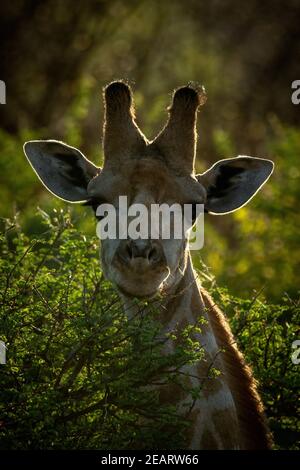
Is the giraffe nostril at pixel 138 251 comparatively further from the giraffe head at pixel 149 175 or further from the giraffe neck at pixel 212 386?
the giraffe neck at pixel 212 386

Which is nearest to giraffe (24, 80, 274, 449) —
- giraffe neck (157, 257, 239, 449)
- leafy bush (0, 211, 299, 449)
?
giraffe neck (157, 257, 239, 449)

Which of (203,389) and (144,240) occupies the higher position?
(144,240)

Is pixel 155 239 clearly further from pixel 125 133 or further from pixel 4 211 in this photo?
pixel 4 211

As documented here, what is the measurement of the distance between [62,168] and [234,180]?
54.3 inches

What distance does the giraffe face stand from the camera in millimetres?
7145

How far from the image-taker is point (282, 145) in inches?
735

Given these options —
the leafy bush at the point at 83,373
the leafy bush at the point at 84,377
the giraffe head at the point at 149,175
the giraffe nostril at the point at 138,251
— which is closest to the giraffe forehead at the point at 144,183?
the giraffe head at the point at 149,175

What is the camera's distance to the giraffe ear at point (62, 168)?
8.57 metres

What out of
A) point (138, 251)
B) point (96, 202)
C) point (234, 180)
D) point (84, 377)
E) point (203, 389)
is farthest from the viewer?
point (234, 180)

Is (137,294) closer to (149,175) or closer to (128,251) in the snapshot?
(128,251)

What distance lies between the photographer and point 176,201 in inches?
311

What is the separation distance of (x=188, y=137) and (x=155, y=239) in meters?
1.30

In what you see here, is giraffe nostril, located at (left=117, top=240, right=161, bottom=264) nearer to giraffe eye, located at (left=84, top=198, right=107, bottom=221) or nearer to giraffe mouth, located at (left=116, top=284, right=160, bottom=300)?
giraffe mouth, located at (left=116, top=284, right=160, bottom=300)

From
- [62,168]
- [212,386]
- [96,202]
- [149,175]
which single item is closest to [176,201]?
[149,175]
